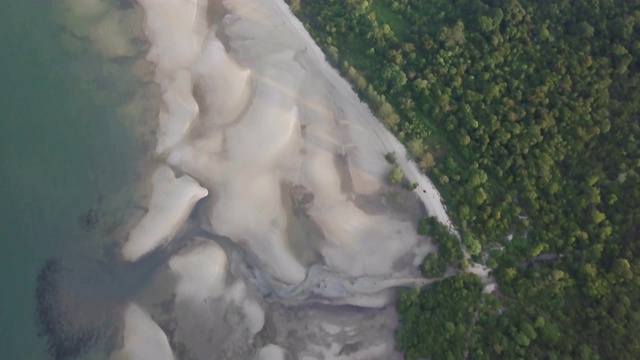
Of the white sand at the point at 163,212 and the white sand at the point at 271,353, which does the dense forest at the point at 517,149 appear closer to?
the white sand at the point at 271,353

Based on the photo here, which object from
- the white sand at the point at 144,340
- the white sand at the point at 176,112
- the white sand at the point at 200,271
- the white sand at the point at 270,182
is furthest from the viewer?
the white sand at the point at 176,112

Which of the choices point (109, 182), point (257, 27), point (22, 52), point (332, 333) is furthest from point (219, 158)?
point (22, 52)

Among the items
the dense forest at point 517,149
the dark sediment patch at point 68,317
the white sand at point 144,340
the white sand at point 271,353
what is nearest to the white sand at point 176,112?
the dense forest at point 517,149

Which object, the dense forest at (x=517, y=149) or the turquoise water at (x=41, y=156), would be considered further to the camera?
the turquoise water at (x=41, y=156)

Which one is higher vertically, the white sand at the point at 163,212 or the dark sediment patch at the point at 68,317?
the white sand at the point at 163,212

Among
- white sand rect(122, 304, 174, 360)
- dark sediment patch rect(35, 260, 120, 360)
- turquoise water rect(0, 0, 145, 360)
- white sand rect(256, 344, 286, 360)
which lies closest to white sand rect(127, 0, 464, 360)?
white sand rect(256, 344, 286, 360)

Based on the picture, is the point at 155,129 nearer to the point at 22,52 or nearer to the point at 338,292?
the point at 22,52

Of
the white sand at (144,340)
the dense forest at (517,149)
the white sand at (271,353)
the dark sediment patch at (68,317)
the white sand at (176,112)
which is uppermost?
the dense forest at (517,149)
